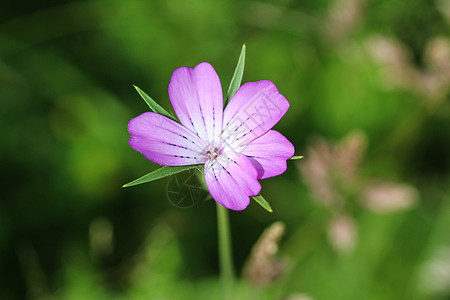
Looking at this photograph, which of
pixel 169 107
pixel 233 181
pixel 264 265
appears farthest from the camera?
pixel 169 107

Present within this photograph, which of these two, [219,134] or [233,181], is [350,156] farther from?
[233,181]

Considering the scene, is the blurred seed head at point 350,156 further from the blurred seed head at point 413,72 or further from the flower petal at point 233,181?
the flower petal at point 233,181

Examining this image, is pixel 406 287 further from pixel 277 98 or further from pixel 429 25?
pixel 277 98

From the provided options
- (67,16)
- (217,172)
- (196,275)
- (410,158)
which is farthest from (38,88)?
(410,158)

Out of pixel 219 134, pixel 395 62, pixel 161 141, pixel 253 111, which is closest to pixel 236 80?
pixel 253 111

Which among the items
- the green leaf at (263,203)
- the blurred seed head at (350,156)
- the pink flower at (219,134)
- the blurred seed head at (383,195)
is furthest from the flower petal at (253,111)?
the blurred seed head at (383,195)

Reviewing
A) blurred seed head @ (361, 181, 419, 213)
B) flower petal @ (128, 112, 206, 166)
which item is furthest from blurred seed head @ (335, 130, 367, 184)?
flower petal @ (128, 112, 206, 166)
